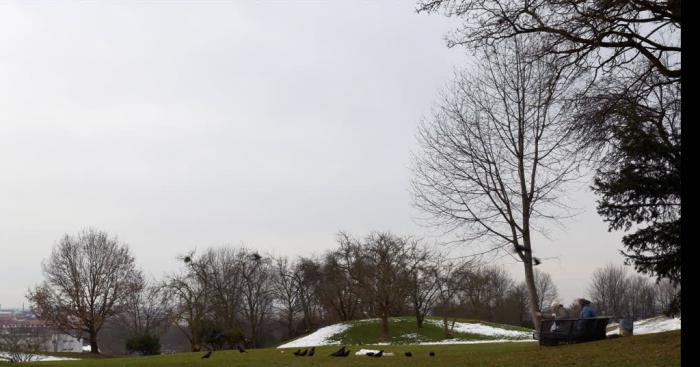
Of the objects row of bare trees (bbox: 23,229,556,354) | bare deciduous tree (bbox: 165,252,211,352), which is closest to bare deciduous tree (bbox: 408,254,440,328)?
row of bare trees (bbox: 23,229,556,354)

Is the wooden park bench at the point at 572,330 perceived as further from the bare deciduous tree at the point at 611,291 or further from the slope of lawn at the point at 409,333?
the bare deciduous tree at the point at 611,291

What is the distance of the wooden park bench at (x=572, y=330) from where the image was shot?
18219mm

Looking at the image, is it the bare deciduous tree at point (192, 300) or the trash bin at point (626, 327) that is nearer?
the trash bin at point (626, 327)

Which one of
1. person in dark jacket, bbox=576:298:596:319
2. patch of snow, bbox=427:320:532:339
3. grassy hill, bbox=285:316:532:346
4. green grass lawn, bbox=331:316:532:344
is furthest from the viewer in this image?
patch of snow, bbox=427:320:532:339

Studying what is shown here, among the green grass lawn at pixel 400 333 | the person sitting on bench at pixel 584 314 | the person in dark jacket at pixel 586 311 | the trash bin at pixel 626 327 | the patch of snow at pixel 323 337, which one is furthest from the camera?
the patch of snow at pixel 323 337

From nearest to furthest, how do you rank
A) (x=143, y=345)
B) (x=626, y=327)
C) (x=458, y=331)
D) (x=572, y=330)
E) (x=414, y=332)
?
1. (x=572, y=330)
2. (x=626, y=327)
3. (x=143, y=345)
4. (x=458, y=331)
5. (x=414, y=332)

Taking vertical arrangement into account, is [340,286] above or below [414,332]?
above

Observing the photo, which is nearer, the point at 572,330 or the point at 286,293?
the point at 572,330

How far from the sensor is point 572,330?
1830cm

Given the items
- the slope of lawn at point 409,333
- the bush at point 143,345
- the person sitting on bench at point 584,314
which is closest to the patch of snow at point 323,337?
the slope of lawn at point 409,333

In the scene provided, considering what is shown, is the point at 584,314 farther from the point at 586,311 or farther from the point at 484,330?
the point at 484,330

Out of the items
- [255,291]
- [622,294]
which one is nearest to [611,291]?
[622,294]

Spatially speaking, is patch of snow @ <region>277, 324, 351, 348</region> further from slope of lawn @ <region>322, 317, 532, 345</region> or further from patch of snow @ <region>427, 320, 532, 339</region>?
patch of snow @ <region>427, 320, 532, 339</region>

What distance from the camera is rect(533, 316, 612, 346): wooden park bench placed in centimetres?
1822
